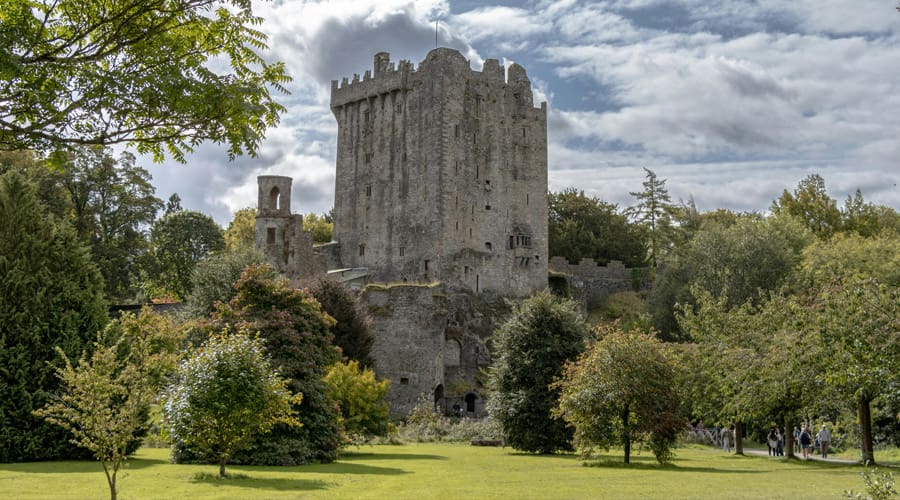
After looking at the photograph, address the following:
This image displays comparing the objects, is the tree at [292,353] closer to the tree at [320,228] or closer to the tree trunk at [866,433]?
the tree trunk at [866,433]

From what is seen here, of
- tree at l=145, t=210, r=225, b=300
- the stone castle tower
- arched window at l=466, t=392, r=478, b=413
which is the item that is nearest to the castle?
the stone castle tower

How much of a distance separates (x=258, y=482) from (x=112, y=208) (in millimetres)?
41416

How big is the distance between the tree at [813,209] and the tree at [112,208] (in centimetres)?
4374

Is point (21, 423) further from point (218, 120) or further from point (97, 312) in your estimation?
point (218, 120)

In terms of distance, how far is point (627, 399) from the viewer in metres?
23.8

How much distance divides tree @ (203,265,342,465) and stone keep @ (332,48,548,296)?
1334 inches

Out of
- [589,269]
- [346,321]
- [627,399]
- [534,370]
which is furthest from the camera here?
[589,269]

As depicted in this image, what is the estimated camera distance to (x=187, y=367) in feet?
60.7

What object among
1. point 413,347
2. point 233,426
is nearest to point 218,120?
point 233,426

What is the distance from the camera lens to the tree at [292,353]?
22.2m

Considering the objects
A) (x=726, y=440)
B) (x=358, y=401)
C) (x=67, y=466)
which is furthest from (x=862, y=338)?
(x=67, y=466)

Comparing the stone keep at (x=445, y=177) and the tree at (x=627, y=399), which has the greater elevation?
the stone keep at (x=445, y=177)

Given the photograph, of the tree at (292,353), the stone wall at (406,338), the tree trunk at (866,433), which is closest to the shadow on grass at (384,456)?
the tree at (292,353)

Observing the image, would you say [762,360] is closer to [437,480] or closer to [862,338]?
[862,338]
